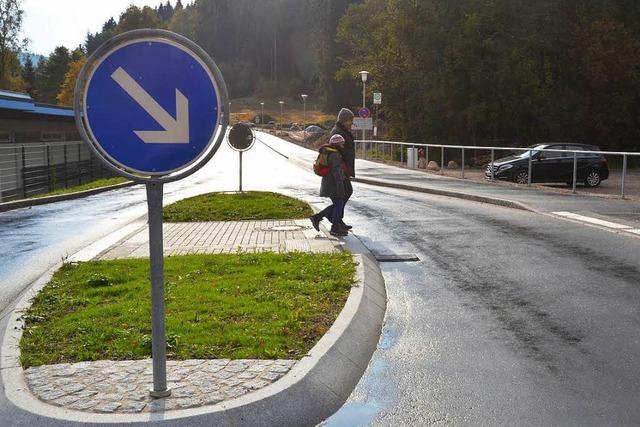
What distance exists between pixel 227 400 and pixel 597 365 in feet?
9.02

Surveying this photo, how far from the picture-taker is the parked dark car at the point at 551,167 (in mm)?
22250

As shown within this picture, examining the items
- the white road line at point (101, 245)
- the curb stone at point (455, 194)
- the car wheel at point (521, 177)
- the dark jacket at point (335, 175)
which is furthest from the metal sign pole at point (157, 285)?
the car wheel at point (521, 177)

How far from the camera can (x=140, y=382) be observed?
174 inches

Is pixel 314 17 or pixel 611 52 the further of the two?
pixel 314 17

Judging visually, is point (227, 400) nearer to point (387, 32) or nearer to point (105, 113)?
point (105, 113)

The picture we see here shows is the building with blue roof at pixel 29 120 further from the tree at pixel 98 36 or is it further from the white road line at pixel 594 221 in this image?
the tree at pixel 98 36

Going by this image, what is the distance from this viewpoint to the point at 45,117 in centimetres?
3747

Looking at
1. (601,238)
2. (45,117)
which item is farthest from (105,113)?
(45,117)

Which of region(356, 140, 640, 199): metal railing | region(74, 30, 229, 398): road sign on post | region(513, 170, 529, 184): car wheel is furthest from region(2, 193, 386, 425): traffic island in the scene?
region(513, 170, 529, 184): car wheel

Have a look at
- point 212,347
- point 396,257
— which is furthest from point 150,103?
point 396,257

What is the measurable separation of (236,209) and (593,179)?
45.9ft

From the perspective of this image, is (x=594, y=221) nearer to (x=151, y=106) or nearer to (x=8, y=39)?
(x=151, y=106)

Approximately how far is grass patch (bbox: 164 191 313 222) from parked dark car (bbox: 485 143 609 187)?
9562 millimetres

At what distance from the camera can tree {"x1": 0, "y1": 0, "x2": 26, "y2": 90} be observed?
70500 millimetres
